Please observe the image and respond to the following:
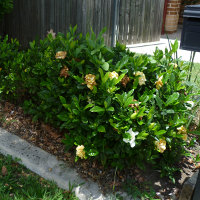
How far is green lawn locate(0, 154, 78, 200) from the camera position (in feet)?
7.88

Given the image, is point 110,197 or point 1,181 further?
point 1,181

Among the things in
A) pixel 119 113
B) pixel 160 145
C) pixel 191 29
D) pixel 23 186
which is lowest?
pixel 23 186

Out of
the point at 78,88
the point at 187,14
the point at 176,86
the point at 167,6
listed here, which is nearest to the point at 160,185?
the point at 176,86

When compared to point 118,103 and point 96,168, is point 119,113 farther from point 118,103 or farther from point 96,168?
point 96,168

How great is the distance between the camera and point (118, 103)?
8.11ft

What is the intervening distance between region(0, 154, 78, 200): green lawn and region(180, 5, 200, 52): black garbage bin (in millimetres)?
1560

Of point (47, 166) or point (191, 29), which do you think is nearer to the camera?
point (191, 29)

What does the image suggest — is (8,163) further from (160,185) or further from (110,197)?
(160,185)

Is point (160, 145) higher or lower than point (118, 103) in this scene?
lower

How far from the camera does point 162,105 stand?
255 cm

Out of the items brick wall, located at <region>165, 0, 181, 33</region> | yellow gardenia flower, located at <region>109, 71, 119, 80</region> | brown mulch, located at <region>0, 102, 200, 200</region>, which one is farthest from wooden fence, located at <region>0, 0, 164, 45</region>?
yellow gardenia flower, located at <region>109, 71, 119, 80</region>

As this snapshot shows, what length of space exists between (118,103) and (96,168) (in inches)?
27.6

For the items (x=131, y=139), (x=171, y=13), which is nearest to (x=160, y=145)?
(x=131, y=139)

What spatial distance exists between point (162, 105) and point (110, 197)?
93 centimetres
